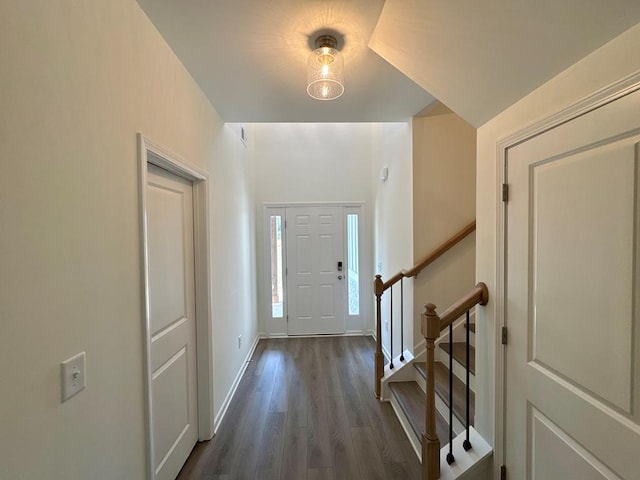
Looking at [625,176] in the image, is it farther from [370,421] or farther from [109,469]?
[370,421]

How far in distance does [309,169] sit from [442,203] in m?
2.23

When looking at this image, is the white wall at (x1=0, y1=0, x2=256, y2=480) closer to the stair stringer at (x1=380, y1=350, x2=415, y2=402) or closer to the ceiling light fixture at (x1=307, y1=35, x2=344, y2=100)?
the ceiling light fixture at (x1=307, y1=35, x2=344, y2=100)

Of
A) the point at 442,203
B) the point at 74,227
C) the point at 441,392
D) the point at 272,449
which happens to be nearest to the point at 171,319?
the point at 74,227

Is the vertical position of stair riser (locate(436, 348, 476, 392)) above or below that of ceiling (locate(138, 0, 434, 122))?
below

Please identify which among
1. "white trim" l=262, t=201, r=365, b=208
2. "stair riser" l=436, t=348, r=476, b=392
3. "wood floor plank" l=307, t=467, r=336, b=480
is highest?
"white trim" l=262, t=201, r=365, b=208

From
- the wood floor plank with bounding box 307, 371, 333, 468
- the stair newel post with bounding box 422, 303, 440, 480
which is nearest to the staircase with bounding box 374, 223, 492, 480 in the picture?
the stair newel post with bounding box 422, 303, 440, 480

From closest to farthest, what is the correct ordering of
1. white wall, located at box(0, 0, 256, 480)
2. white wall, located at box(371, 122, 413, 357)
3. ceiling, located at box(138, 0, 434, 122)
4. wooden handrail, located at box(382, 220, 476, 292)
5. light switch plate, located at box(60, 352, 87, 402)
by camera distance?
white wall, located at box(0, 0, 256, 480), light switch plate, located at box(60, 352, 87, 402), ceiling, located at box(138, 0, 434, 122), wooden handrail, located at box(382, 220, 476, 292), white wall, located at box(371, 122, 413, 357)

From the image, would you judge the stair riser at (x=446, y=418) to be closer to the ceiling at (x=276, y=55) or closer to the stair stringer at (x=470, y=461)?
the stair stringer at (x=470, y=461)

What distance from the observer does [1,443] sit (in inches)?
27.1

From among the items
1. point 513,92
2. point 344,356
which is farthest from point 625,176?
point 344,356

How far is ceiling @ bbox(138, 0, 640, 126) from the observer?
38.2 inches

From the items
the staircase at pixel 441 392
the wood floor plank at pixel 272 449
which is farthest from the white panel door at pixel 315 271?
the wood floor plank at pixel 272 449

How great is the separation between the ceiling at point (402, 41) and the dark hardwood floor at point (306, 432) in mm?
2226

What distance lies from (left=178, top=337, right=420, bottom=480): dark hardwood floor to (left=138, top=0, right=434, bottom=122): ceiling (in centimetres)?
251
